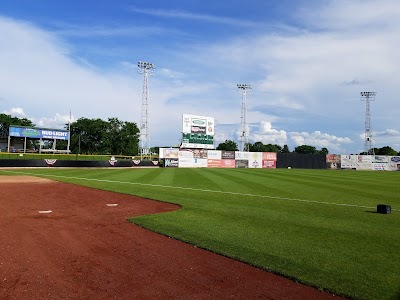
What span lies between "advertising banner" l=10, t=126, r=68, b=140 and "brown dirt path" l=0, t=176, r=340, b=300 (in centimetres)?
6368

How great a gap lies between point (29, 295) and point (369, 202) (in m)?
14.1

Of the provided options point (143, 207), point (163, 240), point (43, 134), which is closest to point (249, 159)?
point (43, 134)

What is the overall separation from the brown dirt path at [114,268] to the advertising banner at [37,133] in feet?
209

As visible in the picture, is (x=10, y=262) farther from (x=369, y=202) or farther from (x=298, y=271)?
(x=369, y=202)

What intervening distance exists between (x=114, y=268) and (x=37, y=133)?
69.7m

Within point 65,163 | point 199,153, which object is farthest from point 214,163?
point 65,163

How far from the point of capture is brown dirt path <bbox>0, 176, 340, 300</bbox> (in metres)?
4.87

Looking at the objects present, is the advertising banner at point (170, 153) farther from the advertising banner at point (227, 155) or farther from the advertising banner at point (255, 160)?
the advertising banner at point (255, 160)

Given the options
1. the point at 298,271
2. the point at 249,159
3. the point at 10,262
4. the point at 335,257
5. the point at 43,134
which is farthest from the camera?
the point at 43,134

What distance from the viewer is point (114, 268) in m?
5.88

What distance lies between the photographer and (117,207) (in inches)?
492

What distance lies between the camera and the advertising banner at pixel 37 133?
65375 mm

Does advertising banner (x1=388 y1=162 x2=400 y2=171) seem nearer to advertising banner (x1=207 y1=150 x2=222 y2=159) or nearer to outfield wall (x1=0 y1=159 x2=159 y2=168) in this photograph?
advertising banner (x1=207 y1=150 x2=222 y2=159)

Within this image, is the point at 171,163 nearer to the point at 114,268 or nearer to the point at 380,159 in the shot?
the point at 380,159
